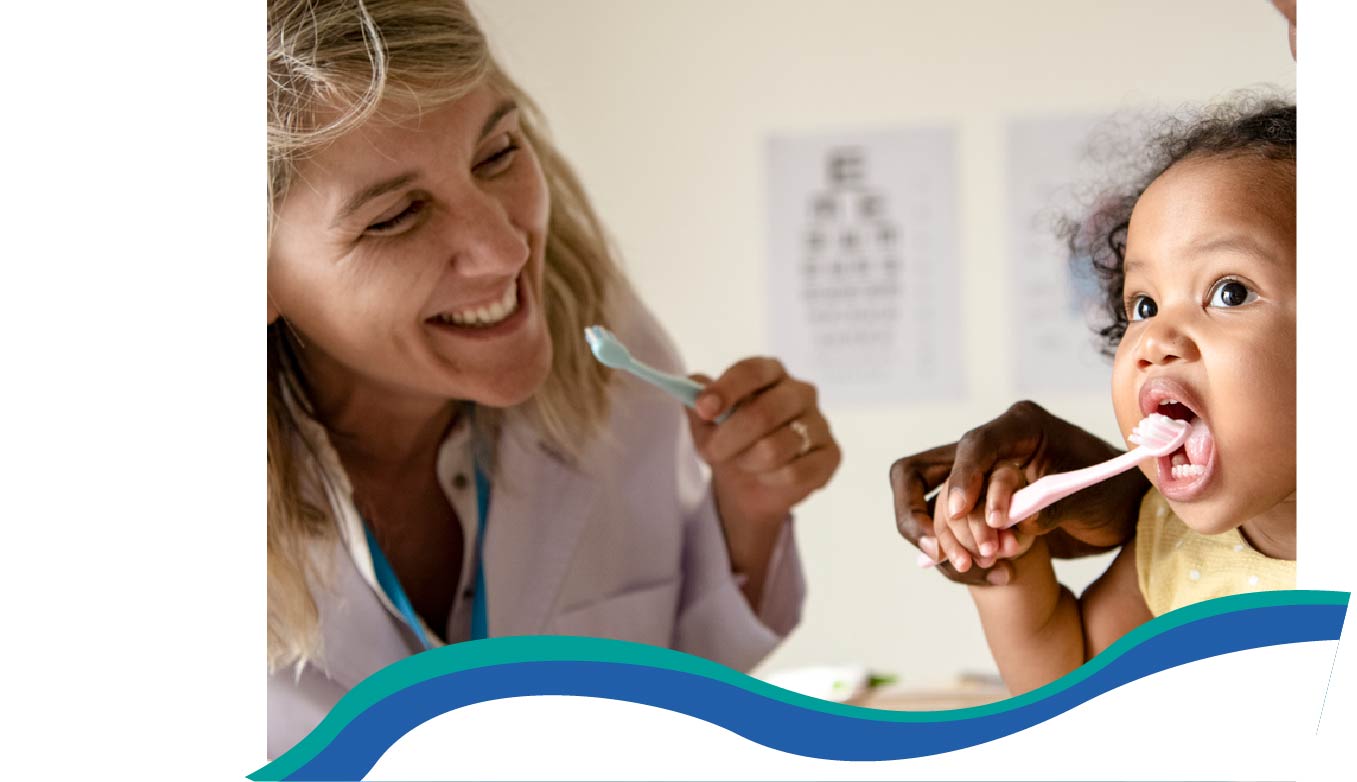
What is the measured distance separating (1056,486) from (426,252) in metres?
0.50

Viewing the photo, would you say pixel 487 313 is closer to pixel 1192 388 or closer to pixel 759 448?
pixel 759 448

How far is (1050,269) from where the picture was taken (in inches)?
37.2

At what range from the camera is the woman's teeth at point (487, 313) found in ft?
3.36

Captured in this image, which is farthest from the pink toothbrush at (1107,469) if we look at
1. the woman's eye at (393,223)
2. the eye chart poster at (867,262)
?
the woman's eye at (393,223)

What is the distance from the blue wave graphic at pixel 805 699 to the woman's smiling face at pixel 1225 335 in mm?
88

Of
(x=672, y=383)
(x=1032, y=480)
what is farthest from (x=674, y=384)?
(x=1032, y=480)

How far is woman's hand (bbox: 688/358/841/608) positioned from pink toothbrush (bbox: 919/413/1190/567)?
14 cm

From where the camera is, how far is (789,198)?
984mm

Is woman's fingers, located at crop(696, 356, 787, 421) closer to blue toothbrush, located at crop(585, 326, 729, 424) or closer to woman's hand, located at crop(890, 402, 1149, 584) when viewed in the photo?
blue toothbrush, located at crop(585, 326, 729, 424)

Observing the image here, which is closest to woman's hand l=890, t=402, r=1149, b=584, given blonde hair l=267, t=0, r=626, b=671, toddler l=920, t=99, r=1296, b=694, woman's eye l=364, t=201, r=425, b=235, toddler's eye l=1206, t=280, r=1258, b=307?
toddler l=920, t=99, r=1296, b=694

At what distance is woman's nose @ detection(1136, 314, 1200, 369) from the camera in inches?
34.3
